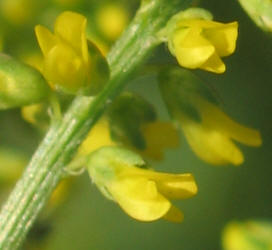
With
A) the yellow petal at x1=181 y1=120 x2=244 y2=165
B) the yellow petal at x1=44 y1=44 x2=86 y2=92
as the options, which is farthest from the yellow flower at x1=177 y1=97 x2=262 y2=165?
the yellow petal at x1=44 y1=44 x2=86 y2=92

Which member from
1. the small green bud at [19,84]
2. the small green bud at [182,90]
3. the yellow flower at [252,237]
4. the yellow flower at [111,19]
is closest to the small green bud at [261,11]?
the small green bud at [182,90]

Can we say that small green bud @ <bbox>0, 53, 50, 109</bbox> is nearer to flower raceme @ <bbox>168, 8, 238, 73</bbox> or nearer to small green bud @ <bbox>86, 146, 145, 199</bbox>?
small green bud @ <bbox>86, 146, 145, 199</bbox>

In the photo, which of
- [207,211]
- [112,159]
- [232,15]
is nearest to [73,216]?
[207,211]

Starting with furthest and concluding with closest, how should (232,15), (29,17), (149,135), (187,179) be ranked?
(232,15), (29,17), (149,135), (187,179)

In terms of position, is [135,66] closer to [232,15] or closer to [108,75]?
[108,75]

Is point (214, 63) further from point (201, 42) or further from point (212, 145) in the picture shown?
point (212, 145)
